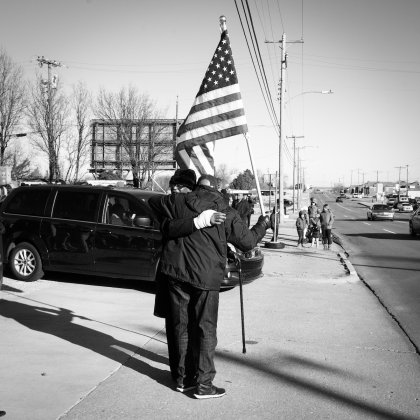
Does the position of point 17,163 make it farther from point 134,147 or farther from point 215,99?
point 215,99

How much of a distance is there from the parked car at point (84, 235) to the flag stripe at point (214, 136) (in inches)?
53.6

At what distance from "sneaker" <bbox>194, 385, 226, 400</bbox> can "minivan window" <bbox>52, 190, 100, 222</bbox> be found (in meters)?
5.12

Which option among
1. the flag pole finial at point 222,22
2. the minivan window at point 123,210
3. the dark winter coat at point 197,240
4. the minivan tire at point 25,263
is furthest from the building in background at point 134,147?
the dark winter coat at point 197,240

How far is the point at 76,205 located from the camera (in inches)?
348

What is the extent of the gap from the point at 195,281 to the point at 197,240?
0.33 meters

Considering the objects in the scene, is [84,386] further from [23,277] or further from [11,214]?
[11,214]

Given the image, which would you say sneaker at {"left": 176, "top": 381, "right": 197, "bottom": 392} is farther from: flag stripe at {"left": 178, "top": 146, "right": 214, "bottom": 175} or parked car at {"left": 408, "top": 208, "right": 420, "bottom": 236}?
parked car at {"left": 408, "top": 208, "right": 420, "bottom": 236}

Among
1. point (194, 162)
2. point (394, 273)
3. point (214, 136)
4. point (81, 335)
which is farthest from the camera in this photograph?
→ point (394, 273)

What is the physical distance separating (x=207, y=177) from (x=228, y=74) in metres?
4.14

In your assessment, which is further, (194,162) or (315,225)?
(315,225)

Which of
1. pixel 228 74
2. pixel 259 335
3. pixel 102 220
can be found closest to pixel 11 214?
pixel 102 220

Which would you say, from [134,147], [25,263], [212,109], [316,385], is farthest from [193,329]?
[134,147]

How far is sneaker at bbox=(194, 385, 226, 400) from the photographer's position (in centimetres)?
394

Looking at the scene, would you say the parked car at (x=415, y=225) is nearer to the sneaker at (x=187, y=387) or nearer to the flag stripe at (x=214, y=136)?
the flag stripe at (x=214, y=136)
